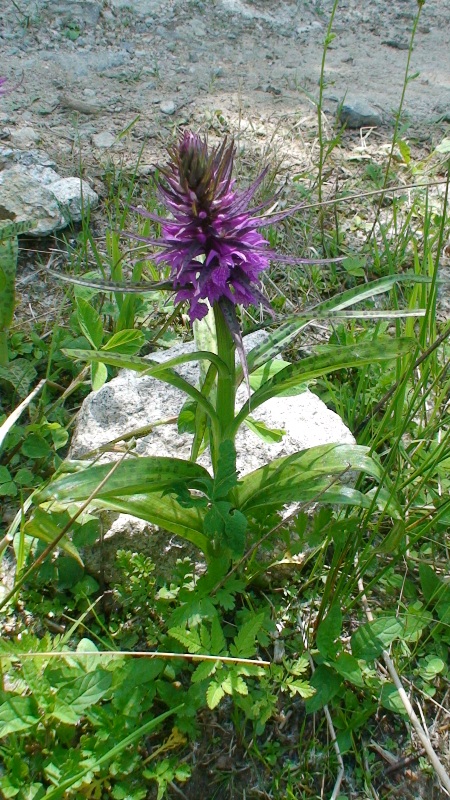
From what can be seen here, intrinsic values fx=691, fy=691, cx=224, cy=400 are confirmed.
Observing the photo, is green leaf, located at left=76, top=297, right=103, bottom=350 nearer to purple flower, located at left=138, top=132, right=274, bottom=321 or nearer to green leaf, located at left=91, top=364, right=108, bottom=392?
green leaf, located at left=91, top=364, right=108, bottom=392

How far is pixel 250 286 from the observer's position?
178 centimetres

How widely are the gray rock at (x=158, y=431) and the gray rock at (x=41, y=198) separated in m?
1.12

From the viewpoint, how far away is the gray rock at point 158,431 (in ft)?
7.66

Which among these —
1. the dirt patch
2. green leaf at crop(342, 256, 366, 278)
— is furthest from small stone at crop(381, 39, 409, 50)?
green leaf at crop(342, 256, 366, 278)

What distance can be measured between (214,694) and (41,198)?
263 cm

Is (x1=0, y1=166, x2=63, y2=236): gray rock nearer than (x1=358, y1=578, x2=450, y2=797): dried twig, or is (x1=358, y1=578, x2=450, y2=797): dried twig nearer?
(x1=358, y1=578, x2=450, y2=797): dried twig

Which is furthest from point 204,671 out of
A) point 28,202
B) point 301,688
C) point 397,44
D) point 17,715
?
point 397,44

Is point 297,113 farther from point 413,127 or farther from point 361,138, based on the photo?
point 413,127

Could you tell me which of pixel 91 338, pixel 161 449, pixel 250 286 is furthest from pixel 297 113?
pixel 250 286

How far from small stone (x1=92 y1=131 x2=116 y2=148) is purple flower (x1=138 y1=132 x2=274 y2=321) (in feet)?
8.24

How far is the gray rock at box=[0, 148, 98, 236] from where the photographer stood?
3.44 meters

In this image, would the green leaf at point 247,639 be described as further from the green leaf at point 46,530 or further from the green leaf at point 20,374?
the green leaf at point 20,374

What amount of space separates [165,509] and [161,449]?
48 centimetres

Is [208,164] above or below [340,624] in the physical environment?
above
